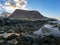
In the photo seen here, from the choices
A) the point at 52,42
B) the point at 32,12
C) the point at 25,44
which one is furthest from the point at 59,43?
the point at 32,12

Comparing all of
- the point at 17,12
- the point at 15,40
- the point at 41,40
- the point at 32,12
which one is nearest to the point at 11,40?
the point at 15,40

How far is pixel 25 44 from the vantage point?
1544 centimetres

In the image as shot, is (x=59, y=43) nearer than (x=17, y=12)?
Yes

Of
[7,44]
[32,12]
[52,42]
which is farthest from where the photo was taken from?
[32,12]

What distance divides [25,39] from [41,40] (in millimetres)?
1593

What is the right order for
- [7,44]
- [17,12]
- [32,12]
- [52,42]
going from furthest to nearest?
[17,12], [32,12], [52,42], [7,44]

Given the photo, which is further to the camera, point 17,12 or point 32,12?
point 17,12

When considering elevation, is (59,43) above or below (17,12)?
above

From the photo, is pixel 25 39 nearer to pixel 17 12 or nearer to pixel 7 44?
pixel 7 44

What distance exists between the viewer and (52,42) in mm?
16062

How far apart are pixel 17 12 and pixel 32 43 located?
99712 mm

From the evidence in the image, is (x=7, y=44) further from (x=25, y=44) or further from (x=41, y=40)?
(x=41, y=40)

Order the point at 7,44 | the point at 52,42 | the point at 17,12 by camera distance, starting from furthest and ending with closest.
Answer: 1. the point at 17,12
2. the point at 52,42
3. the point at 7,44

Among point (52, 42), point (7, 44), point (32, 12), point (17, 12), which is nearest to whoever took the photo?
point (7, 44)
